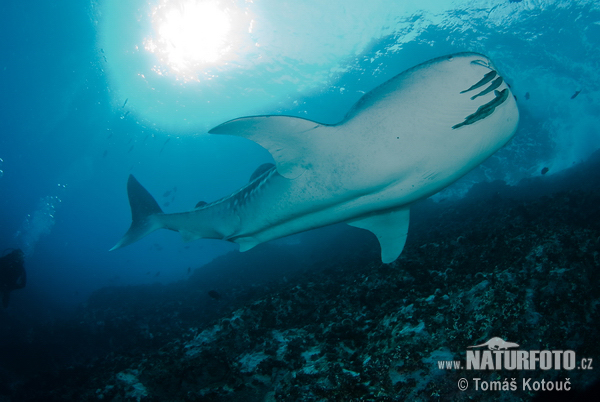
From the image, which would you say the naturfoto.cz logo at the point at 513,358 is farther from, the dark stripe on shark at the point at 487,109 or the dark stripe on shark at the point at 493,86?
the dark stripe on shark at the point at 493,86

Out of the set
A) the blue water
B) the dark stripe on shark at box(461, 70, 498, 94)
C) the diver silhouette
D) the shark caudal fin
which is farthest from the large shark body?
the diver silhouette

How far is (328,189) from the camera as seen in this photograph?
2.97 m

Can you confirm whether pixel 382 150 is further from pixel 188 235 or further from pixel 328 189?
pixel 188 235

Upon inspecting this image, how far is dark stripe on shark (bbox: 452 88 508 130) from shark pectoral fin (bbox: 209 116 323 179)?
1.38 meters

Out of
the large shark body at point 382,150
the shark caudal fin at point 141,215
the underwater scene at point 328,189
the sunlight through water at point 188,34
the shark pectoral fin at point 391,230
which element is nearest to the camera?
the underwater scene at point 328,189

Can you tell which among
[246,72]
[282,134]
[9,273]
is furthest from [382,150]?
[9,273]

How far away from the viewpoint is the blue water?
16844mm

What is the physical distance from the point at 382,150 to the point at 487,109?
0.95 m

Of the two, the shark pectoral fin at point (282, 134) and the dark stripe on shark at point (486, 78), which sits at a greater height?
the dark stripe on shark at point (486, 78)

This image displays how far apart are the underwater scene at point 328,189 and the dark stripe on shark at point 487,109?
2cm

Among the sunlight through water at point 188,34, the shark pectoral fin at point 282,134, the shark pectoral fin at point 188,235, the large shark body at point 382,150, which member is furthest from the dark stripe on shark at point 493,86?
the sunlight through water at point 188,34

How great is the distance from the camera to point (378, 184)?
9.39ft

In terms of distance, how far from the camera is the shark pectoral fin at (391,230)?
3.67 metres

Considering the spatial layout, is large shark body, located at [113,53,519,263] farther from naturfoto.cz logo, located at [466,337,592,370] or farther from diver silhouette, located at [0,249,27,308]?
diver silhouette, located at [0,249,27,308]
